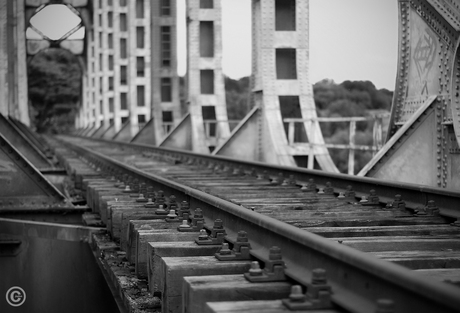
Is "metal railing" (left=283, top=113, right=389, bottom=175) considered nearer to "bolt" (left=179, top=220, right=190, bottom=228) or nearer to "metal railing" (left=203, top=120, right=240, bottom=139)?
"bolt" (left=179, top=220, right=190, bottom=228)

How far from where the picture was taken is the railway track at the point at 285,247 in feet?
10.3

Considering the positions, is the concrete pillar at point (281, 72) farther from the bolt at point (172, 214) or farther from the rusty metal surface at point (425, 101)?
the bolt at point (172, 214)

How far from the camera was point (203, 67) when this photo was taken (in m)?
22.5

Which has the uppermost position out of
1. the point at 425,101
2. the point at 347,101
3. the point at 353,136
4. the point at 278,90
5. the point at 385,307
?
the point at 347,101

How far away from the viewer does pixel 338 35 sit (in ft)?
204

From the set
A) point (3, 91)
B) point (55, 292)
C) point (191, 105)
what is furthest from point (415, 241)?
point (3, 91)

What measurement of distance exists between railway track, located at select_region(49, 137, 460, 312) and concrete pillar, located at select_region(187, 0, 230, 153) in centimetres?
1314

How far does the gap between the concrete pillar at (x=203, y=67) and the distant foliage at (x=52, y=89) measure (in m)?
74.8

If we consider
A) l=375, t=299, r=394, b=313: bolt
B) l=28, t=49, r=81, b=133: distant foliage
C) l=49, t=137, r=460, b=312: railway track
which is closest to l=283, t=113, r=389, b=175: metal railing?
l=49, t=137, r=460, b=312: railway track

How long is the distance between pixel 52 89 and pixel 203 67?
77.4 m

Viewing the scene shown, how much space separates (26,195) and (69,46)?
65.9 metres

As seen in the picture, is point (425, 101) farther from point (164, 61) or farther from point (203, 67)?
point (164, 61)

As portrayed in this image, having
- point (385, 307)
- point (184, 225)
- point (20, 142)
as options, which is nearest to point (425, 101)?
point (184, 225)

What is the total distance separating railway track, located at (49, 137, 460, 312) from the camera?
315cm
